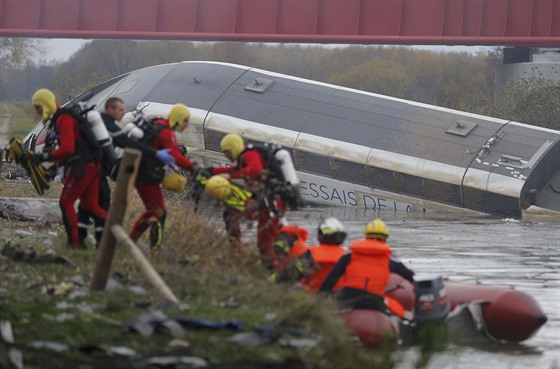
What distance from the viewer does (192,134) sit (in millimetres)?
30797

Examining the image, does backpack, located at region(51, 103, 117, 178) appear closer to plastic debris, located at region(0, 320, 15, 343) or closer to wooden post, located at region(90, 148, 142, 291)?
wooden post, located at region(90, 148, 142, 291)

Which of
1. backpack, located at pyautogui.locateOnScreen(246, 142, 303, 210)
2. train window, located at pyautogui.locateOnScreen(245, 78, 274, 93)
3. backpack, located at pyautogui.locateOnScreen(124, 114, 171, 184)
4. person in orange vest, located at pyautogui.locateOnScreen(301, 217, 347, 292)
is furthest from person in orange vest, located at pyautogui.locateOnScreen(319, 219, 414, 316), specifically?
train window, located at pyautogui.locateOnScreen(245, 78, 274, 93)

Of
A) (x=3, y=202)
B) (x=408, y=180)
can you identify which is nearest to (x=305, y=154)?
(x=408, y=180)

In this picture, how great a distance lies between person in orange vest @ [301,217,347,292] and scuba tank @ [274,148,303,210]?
70cm

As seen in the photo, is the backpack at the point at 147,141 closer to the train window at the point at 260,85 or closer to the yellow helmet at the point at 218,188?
the yellow helmet at the point at 218,188

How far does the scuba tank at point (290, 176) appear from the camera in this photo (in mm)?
11977

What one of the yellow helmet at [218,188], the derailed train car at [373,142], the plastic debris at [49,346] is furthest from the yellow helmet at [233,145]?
the derailed train car at [373,142]

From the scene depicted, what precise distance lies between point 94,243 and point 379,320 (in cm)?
562

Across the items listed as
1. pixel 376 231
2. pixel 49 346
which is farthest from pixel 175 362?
pixel 376 231

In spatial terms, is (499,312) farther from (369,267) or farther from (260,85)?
(260,85)

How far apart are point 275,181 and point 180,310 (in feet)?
8.94

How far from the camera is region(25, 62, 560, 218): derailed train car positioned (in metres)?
28.6

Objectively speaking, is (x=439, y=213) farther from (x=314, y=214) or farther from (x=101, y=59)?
(x=101, y=59)

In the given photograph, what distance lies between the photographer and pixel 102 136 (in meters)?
13.1
